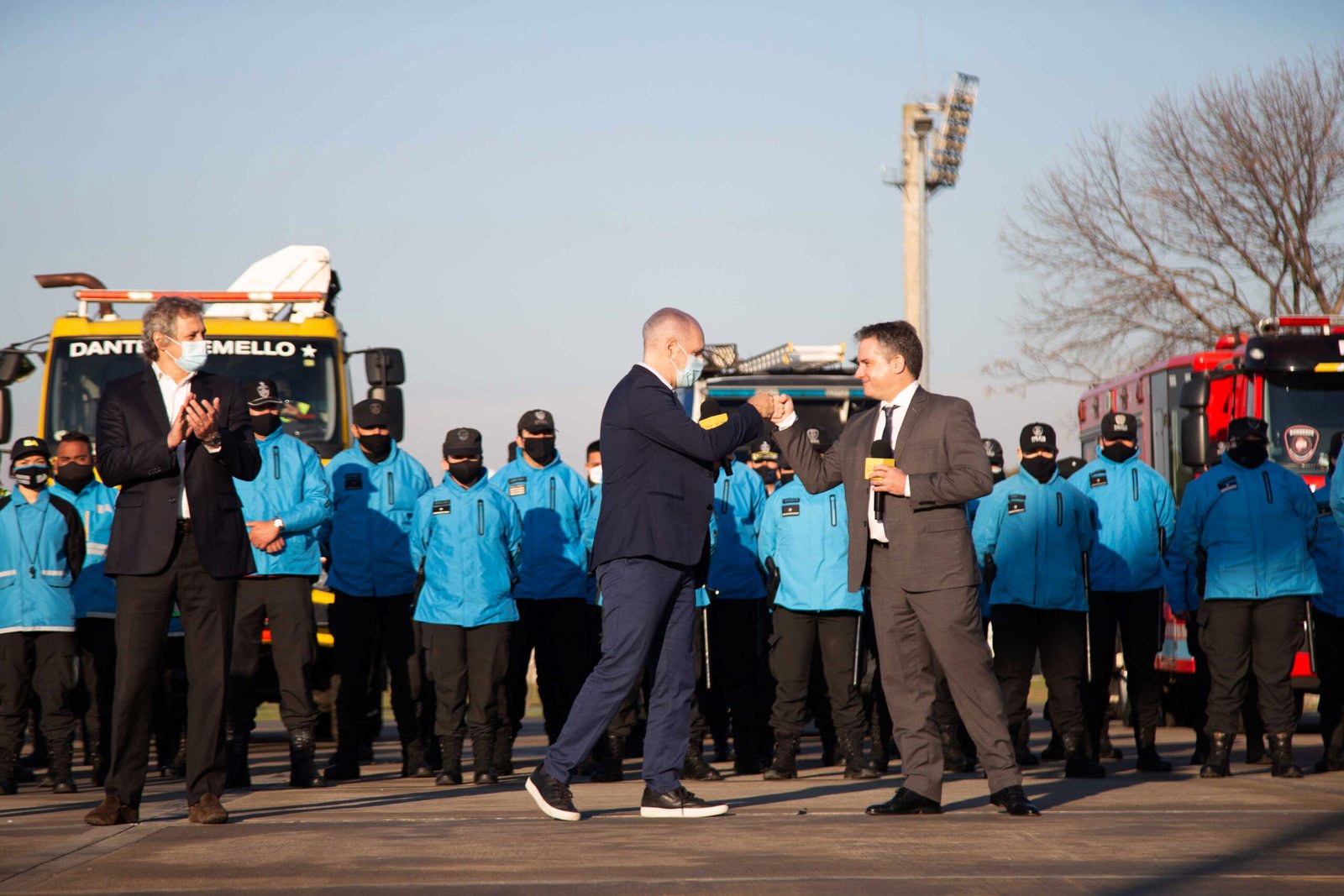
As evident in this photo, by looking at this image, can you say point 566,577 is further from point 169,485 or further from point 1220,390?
point 1220,390

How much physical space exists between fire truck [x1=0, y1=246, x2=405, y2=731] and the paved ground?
→ 207 inches

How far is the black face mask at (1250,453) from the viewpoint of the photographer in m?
9.89

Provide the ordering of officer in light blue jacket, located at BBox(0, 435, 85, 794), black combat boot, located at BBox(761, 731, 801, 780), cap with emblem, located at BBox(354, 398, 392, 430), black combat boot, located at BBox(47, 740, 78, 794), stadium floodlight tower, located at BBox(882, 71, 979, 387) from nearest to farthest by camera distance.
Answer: black combat boot, located at BBox(47, 740, 78, 794), officer in light blue jacket, located at BBox(0, 435, 85, 794), black combat boot, located at BBox(761, 731, 801, 780), cap with emblem, located at BBox(354, 398, 392, 430), stadium floodlight tower, located at BBox(882, 71, 979, 387)

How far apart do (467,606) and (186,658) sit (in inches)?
107

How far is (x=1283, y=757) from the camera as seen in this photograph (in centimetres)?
966

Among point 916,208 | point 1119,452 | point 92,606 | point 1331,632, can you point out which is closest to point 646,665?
point 1119,452

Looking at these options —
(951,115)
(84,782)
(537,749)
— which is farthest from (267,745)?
(951,115)

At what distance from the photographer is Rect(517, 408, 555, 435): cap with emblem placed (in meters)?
11.0

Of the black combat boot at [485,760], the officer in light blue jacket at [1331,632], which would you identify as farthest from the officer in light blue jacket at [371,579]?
the officer in light blue jacket at [1331,632]

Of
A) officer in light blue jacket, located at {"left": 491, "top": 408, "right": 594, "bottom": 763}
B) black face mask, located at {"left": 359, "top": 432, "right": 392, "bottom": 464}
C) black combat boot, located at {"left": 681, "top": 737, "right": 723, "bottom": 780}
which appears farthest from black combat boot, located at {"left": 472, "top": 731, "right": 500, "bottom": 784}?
black face mask, located at {"left": 359, "top": 432, "right": 392, "bottom": 464}

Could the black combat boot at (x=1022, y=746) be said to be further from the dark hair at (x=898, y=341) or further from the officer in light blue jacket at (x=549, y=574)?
the dark hair at (x=898, y=341)

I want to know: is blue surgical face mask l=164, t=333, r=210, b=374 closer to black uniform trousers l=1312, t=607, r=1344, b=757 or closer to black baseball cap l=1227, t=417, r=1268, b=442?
black baseball cap l=1227, t=417, r=1268, b=442

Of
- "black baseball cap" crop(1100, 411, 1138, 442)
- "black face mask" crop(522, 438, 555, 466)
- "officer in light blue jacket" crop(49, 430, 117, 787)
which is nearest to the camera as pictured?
"officer in light blue jacket" crop(49, 430, 117, 787)

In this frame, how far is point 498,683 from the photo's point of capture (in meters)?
9.88
